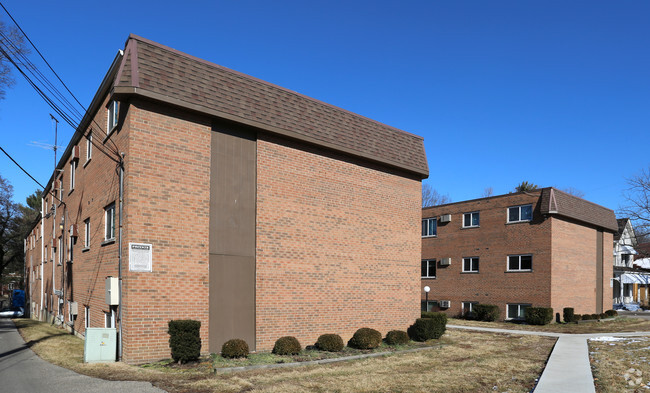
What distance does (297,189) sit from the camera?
16094mm

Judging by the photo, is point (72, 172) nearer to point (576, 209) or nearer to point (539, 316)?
point (539, 316)

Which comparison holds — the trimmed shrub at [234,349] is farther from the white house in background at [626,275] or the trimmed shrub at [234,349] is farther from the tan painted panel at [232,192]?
the white house in background at [626,275]

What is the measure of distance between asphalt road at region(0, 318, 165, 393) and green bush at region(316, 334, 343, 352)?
6.47 m

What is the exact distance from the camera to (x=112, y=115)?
15.2 m

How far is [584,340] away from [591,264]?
50.4ft

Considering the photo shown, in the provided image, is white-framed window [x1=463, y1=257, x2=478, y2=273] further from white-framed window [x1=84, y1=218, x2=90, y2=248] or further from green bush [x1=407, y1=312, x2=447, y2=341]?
white-framed window [x1=84, y1=218, x2=90, y2=248]

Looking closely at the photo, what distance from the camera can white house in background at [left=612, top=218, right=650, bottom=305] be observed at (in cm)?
4734

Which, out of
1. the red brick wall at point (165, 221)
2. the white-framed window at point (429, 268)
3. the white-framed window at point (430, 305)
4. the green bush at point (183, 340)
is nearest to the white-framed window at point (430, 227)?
the white-framed window at point (429, 268)

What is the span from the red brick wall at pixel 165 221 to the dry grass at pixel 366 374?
1268 millimetres

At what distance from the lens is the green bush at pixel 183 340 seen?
39.1ft

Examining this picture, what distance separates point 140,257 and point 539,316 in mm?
23639

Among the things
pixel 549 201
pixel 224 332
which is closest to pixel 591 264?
pixel 549 201

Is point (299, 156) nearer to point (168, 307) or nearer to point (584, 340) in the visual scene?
point (168, 307)

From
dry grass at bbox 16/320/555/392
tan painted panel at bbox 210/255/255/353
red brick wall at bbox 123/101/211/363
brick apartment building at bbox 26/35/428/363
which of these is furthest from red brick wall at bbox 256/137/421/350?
dry grass at bbox 16/320/555/392
